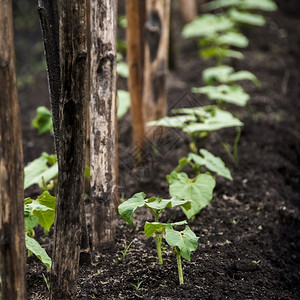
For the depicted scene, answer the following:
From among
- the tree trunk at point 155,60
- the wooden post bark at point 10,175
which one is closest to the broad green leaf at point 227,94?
the tree trunk at point 155,60

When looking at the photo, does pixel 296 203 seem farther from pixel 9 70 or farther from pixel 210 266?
pixel 9 70

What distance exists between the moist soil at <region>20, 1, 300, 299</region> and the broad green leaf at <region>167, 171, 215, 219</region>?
21cm

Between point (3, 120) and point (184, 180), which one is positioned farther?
point (184, 180)

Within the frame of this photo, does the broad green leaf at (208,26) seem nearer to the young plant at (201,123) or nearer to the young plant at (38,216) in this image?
the young plant at (201,123)

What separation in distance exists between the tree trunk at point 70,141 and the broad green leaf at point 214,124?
44.5 inches

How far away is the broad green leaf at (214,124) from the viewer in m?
2.59

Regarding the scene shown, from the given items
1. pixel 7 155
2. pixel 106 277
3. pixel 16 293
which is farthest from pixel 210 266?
pixel 7 155

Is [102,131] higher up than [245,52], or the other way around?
[102,131]

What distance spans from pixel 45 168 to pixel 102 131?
0.58m

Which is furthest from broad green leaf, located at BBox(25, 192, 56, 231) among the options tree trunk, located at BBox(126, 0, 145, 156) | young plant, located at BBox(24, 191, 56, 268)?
tree trunk, located at BBox(126, 0, 145, 156)

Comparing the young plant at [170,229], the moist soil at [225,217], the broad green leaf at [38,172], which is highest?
the young plant at [170,229]

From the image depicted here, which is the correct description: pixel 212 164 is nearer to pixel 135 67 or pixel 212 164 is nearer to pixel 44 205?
pixel 135 67

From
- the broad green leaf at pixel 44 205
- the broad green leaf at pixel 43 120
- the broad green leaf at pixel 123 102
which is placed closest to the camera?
the broad green leaf at pixel 44 205

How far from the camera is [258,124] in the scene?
3.81 meters
